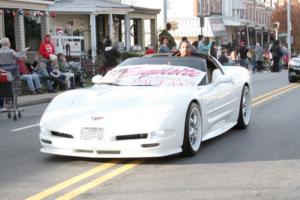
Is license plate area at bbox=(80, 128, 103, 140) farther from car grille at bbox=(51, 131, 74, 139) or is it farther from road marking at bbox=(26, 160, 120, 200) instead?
road marking at bbox=(26, 160, 120, 200)

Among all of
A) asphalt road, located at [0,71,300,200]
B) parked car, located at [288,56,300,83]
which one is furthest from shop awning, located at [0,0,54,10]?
asphalt road, located at [0,71,300,200]

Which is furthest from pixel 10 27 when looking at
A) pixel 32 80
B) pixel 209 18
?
pixel 209 18

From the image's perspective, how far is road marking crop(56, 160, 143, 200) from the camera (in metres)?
5.64

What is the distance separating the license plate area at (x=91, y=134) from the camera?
22.1 ft

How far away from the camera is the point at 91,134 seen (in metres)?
6.79

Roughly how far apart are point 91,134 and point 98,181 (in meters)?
0.76

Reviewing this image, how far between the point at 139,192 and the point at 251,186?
44.7 inches

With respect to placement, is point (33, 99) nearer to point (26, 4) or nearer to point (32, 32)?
point (26, 4)

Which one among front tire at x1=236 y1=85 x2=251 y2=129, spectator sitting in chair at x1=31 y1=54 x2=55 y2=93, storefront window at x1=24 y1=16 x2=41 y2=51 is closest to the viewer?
front tire at x1=236 y1=85 x2=251 y2=129

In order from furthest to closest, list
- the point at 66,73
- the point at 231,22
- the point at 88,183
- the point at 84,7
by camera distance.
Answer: the point at 231,22 < the point at 84,7 < the point at 66,73 < the point at 88,183

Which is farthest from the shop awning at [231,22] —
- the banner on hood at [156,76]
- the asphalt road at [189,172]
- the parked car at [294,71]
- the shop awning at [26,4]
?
the banner on hood at [156,76]

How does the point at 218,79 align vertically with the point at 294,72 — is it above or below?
above

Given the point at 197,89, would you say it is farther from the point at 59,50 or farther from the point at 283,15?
the point at 283,15

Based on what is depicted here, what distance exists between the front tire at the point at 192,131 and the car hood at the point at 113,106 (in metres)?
0.26
